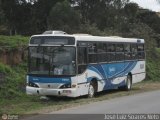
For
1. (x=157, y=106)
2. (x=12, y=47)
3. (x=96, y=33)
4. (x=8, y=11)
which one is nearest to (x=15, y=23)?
(x=8, y=11)

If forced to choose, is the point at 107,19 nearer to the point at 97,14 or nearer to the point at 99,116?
the point at 97,14

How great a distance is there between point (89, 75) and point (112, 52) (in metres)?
3.59

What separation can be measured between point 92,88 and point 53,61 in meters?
2.96

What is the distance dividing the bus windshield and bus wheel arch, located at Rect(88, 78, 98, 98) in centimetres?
213

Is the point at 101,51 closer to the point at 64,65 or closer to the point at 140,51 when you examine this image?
the point at 64,65

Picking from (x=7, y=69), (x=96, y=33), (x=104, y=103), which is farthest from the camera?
(x=96, y=33)

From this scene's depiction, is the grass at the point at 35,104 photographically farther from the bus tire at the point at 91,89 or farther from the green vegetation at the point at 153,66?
the green vegetation at the point at 153,66

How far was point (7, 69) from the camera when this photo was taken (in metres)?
25.7

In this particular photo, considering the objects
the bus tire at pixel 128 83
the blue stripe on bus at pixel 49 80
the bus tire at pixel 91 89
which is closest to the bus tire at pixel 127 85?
the bus tire at pixel 128 83

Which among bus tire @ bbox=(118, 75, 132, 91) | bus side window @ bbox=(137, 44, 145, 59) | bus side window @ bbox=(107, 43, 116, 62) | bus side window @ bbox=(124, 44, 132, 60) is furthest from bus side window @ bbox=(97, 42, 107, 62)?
bus side window @ bbox=(137, 44, 145, 59)

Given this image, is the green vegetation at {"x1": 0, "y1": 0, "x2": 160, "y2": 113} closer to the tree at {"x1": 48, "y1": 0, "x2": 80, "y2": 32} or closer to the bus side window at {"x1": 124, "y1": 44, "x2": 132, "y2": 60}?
the tree at {"x1": 48, "y1": 0, "x2": 80, "y2": 32}

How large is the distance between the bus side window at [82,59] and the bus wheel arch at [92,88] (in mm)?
1197

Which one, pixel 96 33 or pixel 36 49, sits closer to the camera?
pixel 36 49

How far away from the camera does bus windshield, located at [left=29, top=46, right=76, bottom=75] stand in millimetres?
21766
